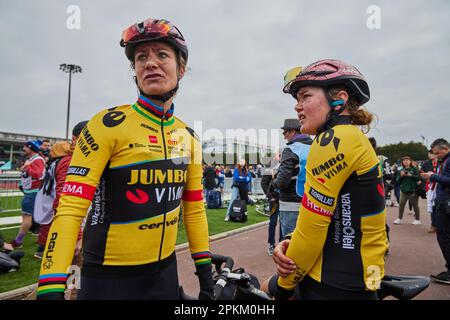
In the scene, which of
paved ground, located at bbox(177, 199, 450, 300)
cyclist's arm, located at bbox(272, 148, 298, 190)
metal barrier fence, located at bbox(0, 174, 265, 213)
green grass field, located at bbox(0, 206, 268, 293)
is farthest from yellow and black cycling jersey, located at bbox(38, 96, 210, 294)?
metal barrier fence, located at bbox(0, 174, 265, 213)

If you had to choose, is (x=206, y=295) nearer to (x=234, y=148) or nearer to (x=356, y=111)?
(x=356, y=111)

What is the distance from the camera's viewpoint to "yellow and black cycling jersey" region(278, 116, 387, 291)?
1.48m

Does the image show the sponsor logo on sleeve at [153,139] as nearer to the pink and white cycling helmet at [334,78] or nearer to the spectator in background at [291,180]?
the pink and white cycling helmet at [334,78]

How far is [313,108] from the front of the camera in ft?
5.83

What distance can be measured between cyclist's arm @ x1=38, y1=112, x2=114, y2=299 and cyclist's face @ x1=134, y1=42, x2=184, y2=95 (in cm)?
41

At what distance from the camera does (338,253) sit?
1554mm

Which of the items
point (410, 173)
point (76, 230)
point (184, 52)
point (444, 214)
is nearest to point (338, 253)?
point (76, 230)

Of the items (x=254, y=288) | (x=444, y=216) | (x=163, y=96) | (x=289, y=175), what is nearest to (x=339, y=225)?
(x=254, y=288)

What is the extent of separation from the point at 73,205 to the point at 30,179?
613 centimetres

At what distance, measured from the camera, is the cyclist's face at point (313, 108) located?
5.80ft

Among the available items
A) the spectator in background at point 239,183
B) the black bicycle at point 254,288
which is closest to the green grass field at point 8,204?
the spectator in background at point 239,183
